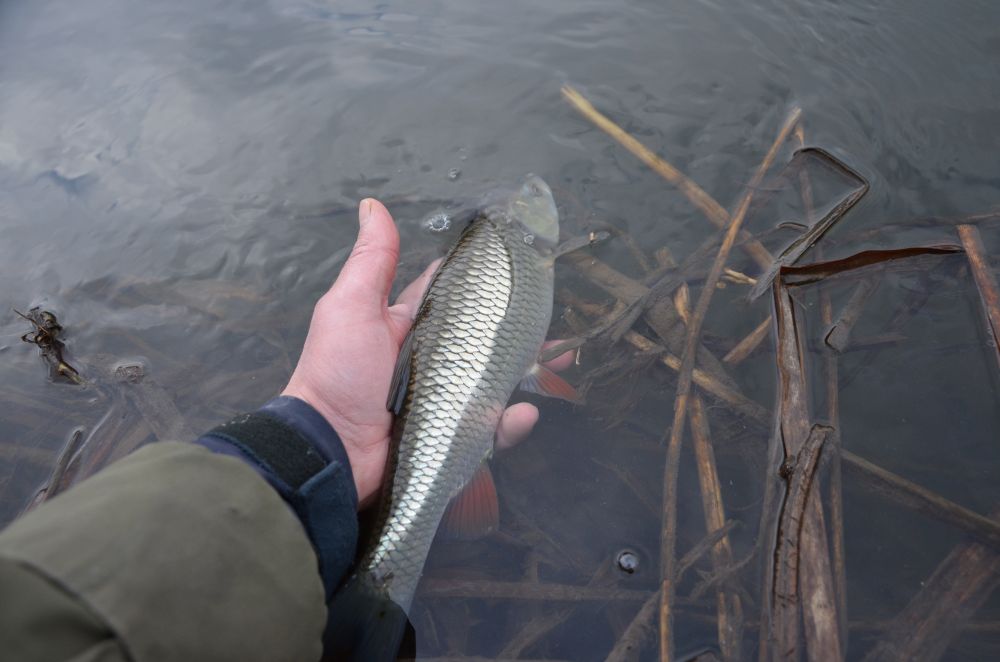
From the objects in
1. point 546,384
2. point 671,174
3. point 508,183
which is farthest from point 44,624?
point 671,174

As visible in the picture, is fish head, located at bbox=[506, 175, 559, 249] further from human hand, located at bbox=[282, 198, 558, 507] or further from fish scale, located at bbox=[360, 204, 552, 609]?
human hand, located at bbox=[282, 198, 558, 507]

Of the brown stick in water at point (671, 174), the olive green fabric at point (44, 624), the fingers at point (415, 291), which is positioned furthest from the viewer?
the brown stick in water at point (671, 174)

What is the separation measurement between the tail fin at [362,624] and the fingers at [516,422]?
3.38ft

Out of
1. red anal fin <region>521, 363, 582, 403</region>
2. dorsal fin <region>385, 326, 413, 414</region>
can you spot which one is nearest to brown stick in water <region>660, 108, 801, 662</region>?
red anal fin <region>521, 363, 582, 403</region>

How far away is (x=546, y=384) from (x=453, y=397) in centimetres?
62

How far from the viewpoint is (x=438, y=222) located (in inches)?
151

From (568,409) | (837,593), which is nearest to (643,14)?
(568,409)

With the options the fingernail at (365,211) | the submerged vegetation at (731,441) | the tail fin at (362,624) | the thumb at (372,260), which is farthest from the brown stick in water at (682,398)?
the fingernail at (365,211)

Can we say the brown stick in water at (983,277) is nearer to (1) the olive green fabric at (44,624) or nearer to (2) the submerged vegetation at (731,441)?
(2) the submerged vegetation at (731,441)

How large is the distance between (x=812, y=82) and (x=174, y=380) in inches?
179

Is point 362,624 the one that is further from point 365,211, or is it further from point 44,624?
point 365,211

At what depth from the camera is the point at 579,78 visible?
178 inches

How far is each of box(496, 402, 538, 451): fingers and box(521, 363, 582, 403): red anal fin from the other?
0.33ft

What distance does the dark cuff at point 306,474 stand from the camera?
83.7 inches
